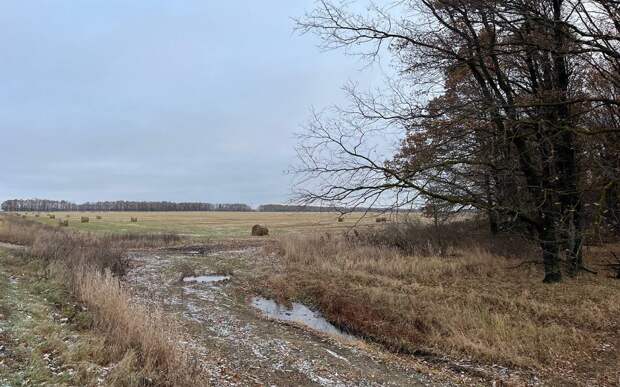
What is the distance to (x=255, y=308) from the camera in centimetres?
1495

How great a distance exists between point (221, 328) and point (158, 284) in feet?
24.3

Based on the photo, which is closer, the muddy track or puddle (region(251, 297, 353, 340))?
the muddy track

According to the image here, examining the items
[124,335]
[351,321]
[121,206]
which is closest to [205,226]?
[351,321]

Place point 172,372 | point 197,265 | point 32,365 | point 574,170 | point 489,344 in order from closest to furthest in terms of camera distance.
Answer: point 32,365, point 172,372, point 489,344, point 574,170, point 197,265

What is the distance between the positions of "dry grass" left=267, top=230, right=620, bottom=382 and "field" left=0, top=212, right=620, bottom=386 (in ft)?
0.13

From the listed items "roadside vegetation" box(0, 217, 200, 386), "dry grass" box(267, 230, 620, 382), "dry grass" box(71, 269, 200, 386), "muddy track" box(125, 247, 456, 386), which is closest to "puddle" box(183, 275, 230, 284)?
"muddy track" box(125, 247, 456, 386)

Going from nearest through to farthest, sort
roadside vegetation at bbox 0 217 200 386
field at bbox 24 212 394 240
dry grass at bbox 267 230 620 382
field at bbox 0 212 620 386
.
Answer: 1. roadside vegetation at bbox 0 217 200 386
2. field at bbox 0 212 620 386
3. dry grass at bbox 267 230 620 382
4. field at bbox 24 212 394 240

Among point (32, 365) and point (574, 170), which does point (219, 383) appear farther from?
point (574, 170)

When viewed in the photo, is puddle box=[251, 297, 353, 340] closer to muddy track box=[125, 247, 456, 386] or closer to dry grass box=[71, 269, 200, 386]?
muddy track box=[125, 247, 456, 386]

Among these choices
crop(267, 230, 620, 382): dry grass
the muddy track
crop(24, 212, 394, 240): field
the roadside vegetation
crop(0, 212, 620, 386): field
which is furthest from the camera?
crop(24, 212, 394, 240): field

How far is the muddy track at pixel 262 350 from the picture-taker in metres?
8.34

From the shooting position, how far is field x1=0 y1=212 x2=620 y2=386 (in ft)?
26.2

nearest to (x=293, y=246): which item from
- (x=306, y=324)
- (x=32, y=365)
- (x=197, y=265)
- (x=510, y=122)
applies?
(x=197, y=265)

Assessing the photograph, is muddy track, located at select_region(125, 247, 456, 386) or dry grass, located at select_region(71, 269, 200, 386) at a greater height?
dry grass, located at select_region(71, 269, 200, 386)
